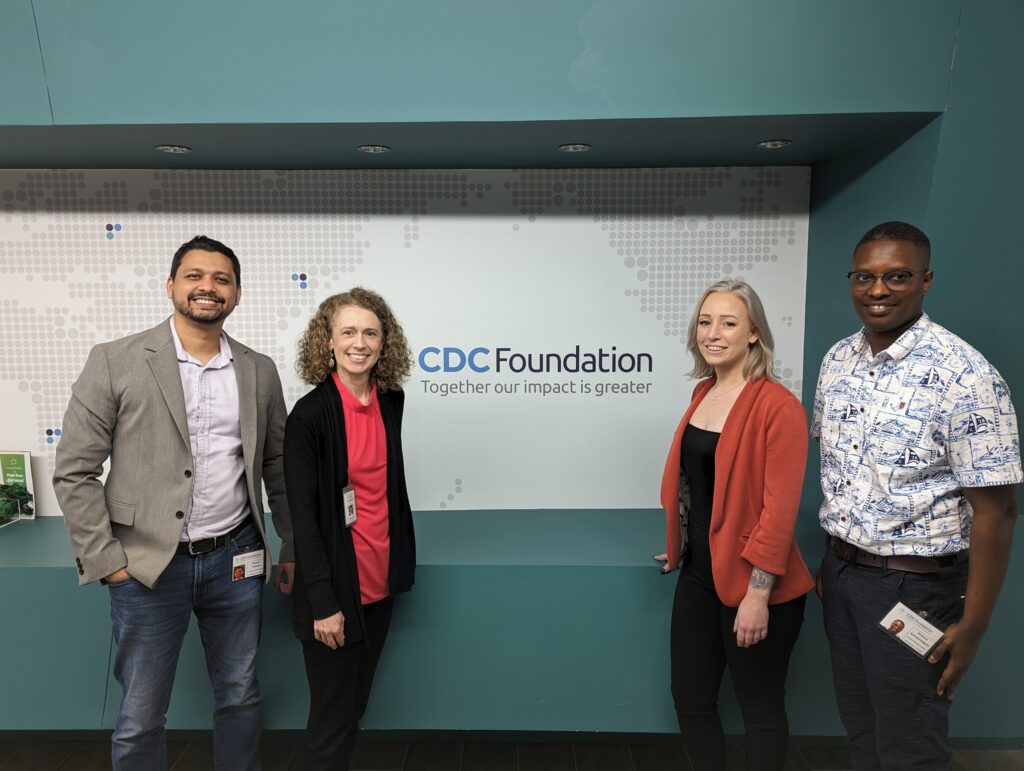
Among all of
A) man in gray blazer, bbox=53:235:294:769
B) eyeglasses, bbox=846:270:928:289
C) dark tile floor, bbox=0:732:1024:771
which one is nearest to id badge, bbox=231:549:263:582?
man in gray blazer, bbox=53:235:294:769

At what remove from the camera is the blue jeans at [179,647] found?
1.86 metres

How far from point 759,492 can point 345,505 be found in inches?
45.2

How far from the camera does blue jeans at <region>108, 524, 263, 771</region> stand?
1.86m

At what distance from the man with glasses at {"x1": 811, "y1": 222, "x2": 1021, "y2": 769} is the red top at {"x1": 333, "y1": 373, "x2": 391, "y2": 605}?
4.22 ft

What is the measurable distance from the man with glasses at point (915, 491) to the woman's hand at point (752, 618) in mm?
228

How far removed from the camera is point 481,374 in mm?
3006

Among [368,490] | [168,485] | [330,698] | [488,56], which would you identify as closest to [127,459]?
[168,485]

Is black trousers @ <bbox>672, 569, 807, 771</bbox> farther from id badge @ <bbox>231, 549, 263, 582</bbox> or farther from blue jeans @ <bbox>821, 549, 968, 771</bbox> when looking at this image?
id badge @ <bbox>231, 549, 263, 582</bbox>

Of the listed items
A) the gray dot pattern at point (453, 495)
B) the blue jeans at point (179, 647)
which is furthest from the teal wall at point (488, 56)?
the gray dot pattern at point (453, 495)

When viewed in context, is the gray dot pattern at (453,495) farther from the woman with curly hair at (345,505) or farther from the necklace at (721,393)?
the necklace at (721,393)

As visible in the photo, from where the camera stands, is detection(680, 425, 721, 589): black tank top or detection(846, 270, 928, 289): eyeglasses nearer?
detection(846, 270, 928, 289): eyeglasses

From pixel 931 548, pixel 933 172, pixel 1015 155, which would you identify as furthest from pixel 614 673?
pixel 1015 155

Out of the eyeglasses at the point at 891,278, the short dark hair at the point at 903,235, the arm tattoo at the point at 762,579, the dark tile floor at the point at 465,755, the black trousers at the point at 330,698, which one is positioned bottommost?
the dark tile floor at the point at 465,755

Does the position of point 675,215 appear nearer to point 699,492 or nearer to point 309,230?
point 699,492
